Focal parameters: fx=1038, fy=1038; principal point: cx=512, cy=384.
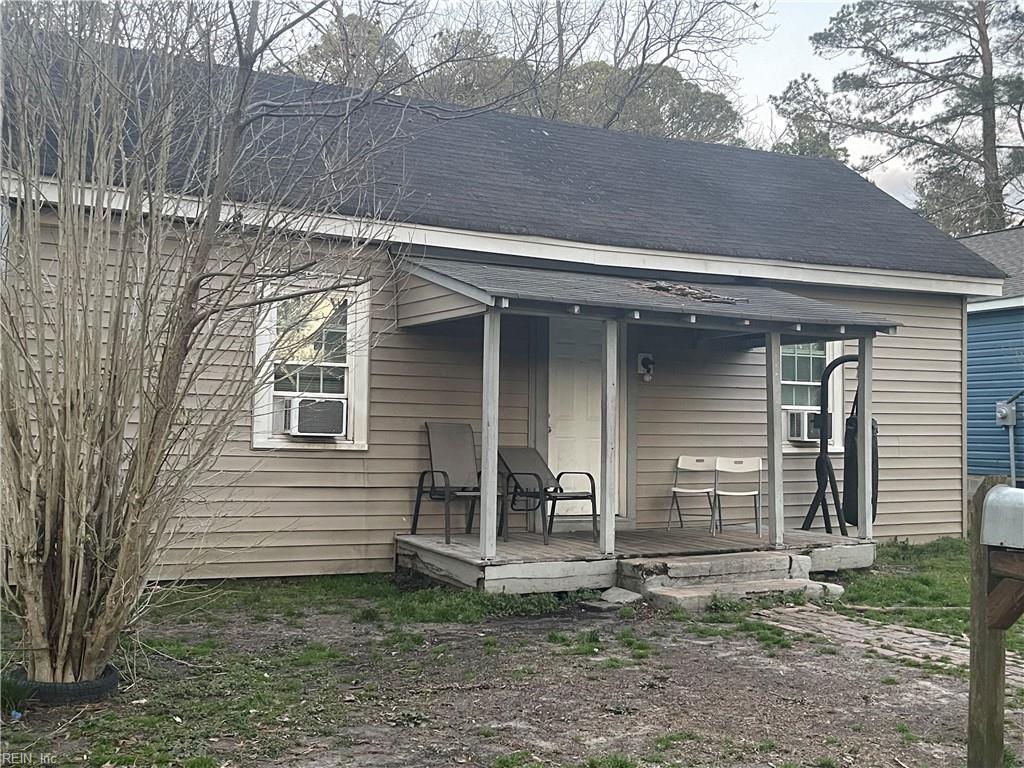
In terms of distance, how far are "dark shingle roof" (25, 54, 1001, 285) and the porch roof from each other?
0.50 m

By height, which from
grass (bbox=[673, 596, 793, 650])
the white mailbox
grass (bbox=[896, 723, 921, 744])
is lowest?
grass (bbox=[896, 723, 921, 744])

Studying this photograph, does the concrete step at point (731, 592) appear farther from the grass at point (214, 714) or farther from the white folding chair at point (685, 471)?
the grass at point (214, 714)

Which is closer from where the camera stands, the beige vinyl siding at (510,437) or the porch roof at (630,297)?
the porch roof at (630,297)

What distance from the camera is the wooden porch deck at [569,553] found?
301 inches

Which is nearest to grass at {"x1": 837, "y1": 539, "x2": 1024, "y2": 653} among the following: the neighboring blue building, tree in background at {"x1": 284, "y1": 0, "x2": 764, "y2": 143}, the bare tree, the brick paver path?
the brick paver path

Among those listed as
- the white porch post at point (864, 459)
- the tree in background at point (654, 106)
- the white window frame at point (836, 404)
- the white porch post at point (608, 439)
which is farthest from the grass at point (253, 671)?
the tree in background at point (654, 106)

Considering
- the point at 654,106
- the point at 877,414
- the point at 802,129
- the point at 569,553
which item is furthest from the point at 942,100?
the point at 569,553

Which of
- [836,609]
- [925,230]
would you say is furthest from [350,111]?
[925,230]

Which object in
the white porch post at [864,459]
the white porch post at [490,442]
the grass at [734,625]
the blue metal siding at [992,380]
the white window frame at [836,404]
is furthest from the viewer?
the blue metal siding at [992,380]

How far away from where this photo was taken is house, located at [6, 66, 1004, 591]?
8141mm

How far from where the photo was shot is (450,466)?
8.86 meters

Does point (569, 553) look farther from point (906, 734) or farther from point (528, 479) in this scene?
point (906, 734)

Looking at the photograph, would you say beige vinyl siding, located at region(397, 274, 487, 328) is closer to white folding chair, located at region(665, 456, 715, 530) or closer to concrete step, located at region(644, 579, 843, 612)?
concrete step, located at region(644, 579, 843, 612)

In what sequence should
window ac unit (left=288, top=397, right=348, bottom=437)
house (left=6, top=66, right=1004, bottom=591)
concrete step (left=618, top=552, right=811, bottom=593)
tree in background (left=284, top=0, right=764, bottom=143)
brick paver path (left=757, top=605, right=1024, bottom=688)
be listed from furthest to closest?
1. tree in background (left=284, top=0, right=764, bottom=143)
2. window ac unit (left=288, top=397, right=348, bottom=437)
3. house (left=6, top=66, right=1004, bottom=591)
4. concrete step (left=618, top=552, right=811, bottom=593)
5. brick paver path (left=757, top=605, right=1024, bottom=688)
